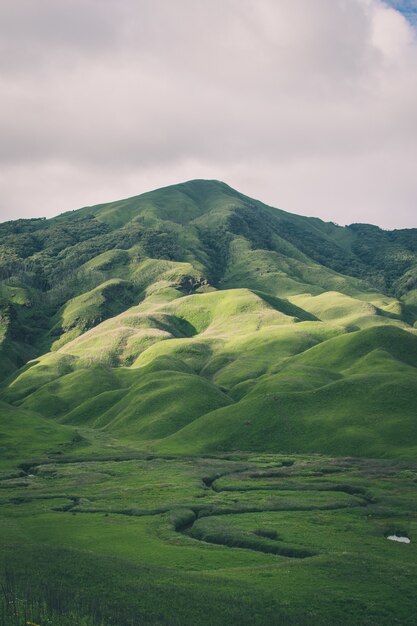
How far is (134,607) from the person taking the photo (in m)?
49.6

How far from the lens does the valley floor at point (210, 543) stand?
4966cm

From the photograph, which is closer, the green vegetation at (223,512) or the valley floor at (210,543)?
the valley floor at (210,543)

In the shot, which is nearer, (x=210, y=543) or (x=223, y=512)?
(x=210, y=543)

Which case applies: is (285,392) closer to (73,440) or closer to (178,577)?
(73,440)

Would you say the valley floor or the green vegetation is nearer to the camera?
the valley floor

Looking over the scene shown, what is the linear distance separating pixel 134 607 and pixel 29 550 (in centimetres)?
1972

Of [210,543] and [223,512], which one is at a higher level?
[210,543]

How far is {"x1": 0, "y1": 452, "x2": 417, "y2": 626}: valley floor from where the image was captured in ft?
163

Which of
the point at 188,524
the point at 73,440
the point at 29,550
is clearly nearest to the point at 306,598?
the point at 29,550

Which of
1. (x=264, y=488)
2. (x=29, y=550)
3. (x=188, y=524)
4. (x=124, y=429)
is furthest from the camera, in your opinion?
(x=124, y=429)

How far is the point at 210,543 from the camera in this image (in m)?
76.9

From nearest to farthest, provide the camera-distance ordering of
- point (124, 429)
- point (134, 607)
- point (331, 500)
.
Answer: point (134, 607) → point (331, 500) → point (124, 429)

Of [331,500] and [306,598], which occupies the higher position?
[306,598]

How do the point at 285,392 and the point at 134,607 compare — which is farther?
the point at 285,392
